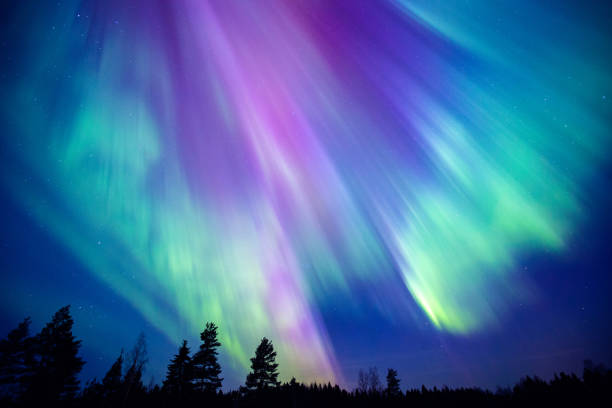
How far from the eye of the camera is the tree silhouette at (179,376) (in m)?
35.5

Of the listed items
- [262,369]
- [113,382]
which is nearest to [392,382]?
[262,369]

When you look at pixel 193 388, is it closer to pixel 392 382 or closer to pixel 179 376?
pixel 179 376

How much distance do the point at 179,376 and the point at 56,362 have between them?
14498 mm

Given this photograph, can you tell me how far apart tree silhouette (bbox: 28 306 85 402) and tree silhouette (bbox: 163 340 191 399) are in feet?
35.9

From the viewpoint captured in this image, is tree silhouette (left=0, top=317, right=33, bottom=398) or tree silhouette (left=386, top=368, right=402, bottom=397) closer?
tree silhouette (left=0, top=317, right=33, bottom=398)

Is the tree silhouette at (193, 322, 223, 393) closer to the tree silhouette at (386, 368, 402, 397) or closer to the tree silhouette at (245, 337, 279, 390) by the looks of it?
the tree silhouette at (245, 337, 279, 390)

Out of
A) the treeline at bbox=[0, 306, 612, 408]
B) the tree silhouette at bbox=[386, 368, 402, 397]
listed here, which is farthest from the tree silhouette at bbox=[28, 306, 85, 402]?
the tree silhouette at bbox=[386, 368, 402, 397]

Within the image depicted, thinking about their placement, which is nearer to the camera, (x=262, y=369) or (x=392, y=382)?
(x=262, y=369)

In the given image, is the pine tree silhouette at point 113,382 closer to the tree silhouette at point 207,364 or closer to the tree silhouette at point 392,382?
the tree silhouette at point 207,364

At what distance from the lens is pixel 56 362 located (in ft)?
91.5

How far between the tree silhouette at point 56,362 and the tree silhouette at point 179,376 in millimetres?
10935

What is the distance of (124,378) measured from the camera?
41781mm

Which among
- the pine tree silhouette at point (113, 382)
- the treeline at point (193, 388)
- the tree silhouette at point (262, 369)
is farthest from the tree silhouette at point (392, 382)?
the pine tree silhouette at point (113, 382)

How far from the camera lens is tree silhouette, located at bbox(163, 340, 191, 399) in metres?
35.5
